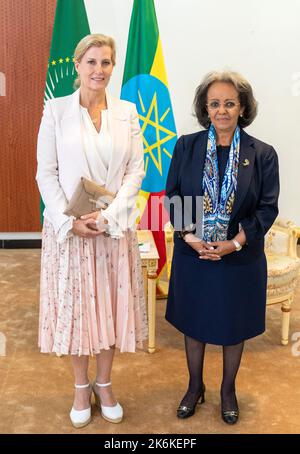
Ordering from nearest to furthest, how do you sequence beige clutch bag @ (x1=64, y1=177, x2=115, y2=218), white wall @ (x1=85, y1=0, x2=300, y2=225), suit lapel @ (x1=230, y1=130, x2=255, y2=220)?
beige clutch bag @ (x1=64, y1=177, x2=115, y2=218), suit lapel @ (x1=230, y1=130, x2=255, y2=220), white wall @ (x1=85, y1=0, x2=300, y2=225)

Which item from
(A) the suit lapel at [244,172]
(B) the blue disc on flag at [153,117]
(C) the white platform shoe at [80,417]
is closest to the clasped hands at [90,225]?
(A) the suit lapel at [244,172]

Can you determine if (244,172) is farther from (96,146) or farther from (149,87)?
(149,87)

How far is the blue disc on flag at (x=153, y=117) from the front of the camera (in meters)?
3.62

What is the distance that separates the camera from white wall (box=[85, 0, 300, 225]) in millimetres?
4578

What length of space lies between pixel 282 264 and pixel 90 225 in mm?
1437

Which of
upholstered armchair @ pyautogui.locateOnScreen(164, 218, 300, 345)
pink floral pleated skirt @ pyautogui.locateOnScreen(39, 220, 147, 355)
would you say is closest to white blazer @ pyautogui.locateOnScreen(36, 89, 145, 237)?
pink floral pleated skirt @ pyautogui.locateOnScreen(39, 220, 147, 355)

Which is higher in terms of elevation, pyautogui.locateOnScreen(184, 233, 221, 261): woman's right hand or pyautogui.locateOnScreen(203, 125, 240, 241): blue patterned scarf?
pyautogui.locateOnScreen(203, 125, 240, 241): blue patterned scarf

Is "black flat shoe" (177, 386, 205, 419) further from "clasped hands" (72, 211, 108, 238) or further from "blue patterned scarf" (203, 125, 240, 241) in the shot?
"clasped hands" (72, 211, 108, 238)

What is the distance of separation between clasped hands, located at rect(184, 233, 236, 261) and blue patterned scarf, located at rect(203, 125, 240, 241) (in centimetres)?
3

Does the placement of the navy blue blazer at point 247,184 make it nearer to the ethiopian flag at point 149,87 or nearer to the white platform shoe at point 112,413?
the white platform shoe at point 112,413

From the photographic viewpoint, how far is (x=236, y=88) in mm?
2148

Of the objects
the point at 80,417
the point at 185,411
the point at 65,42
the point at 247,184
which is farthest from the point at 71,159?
the point at 65,42

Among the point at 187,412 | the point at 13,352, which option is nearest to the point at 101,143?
the point at 187,412

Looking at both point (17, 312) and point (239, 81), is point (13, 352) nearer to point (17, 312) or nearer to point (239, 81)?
point (17, 312)
